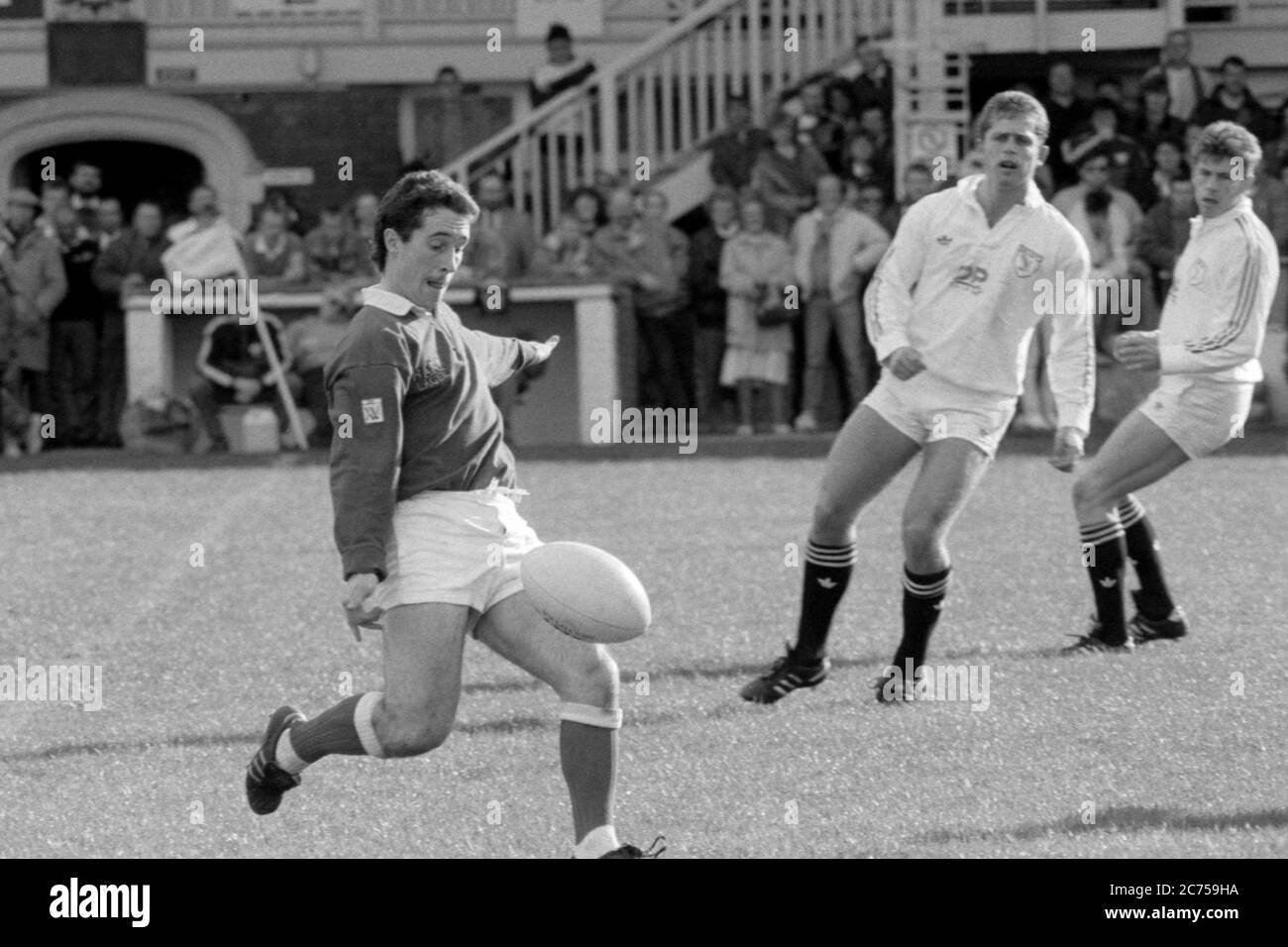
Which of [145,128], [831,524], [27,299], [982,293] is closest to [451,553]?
[831,524]

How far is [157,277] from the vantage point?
62.2 feet

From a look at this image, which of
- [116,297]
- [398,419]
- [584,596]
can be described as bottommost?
[584,596]

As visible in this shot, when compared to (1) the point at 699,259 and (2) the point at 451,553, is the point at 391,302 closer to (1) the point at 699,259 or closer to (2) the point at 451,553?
(2) the point at 451,553

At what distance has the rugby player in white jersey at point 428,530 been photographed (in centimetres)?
589

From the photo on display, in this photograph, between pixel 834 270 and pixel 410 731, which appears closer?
pixel 410 731

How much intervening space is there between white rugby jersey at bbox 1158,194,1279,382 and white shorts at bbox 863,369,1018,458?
3.82 feet

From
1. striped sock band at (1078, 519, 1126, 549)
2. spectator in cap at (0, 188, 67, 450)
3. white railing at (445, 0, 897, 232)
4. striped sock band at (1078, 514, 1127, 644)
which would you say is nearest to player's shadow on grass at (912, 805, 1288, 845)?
striped sock band at (1078, 514, 1127, 644)

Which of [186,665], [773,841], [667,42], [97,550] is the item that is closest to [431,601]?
[773,841]

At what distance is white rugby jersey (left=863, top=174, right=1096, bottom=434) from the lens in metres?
8.25

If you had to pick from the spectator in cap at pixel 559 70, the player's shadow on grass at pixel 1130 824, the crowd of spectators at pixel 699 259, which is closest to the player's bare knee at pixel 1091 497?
the player's shadow on grass at pixel 1130 824

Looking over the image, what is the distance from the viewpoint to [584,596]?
19.4ft

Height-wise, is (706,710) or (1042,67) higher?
(1042,67)

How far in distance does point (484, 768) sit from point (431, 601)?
63.7 inches

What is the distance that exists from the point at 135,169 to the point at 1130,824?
19458mm
